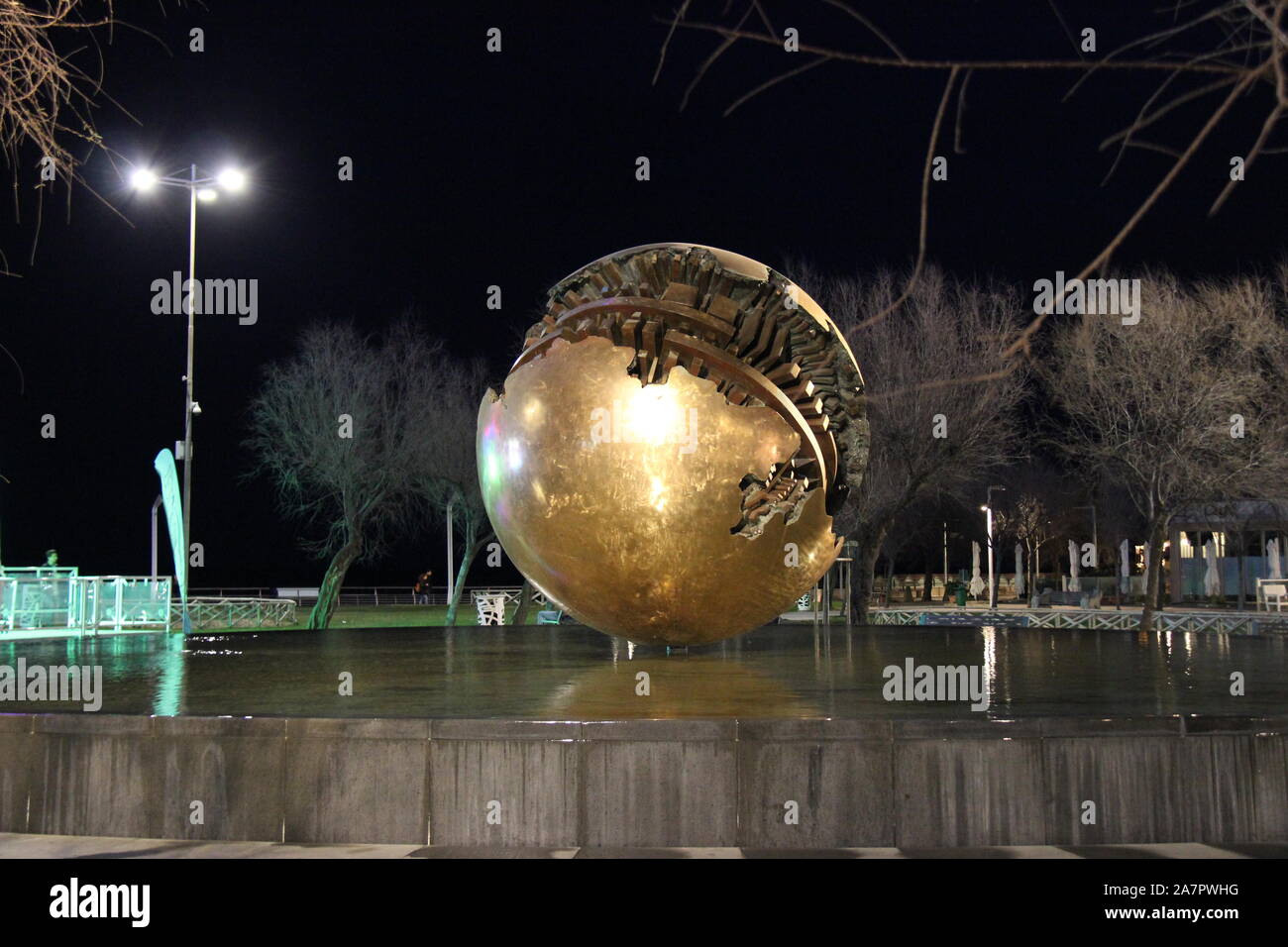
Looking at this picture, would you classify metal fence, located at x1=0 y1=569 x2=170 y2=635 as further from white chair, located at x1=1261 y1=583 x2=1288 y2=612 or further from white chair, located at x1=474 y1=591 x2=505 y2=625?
white chair, located at x1=1261 y1=583 x2=1288 y2=612

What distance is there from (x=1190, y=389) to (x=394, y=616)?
32450 millimetres

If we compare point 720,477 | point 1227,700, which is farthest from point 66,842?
point 1227,700

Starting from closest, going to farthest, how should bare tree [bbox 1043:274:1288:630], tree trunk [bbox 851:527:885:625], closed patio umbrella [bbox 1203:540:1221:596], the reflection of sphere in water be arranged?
1. the reflection of sphere in water
2. bare tree [bbox 1043:274:1288:630]
3. tree trunk [bbox 851:527:885:625]
4. closed patio umbrella [bbox 1203:540:1221:596]

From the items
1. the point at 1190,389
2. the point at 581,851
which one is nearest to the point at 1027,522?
the point at 1190,389

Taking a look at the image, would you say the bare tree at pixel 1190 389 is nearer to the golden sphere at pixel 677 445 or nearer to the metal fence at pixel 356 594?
the golden sphere at pixel 677 445

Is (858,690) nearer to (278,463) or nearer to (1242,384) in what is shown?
(1242,384)

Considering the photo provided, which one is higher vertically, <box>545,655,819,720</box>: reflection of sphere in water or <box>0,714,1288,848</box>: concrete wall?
<box>545,655,819,720</box>: reflection of sphere in water

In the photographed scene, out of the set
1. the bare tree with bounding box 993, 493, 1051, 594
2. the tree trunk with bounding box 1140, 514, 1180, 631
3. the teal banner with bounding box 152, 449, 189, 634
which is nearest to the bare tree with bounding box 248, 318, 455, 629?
the teal banner with bounding box 152, 449, 189, 634

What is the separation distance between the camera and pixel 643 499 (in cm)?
895

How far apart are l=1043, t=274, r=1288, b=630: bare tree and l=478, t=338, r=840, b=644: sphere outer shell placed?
2188 centimetres

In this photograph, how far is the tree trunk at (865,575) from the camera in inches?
1174

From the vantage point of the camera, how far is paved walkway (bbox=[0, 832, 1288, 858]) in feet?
21.2

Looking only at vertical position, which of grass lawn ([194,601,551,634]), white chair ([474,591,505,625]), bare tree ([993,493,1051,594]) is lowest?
grass lawn ([194,601,551,634])

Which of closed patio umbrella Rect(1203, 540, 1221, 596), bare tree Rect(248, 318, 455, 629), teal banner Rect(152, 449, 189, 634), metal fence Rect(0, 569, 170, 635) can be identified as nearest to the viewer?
metal fence Rect(0, 569, 170, 635)
